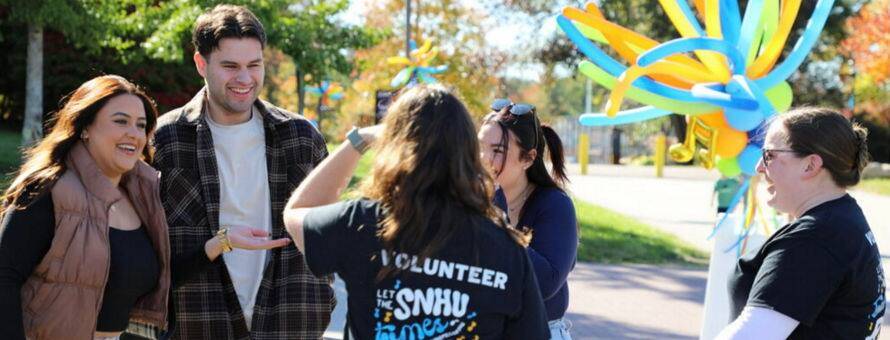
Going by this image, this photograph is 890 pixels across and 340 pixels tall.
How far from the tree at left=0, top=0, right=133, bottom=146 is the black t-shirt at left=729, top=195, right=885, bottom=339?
389 inches

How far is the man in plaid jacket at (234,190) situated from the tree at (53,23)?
27.3ft

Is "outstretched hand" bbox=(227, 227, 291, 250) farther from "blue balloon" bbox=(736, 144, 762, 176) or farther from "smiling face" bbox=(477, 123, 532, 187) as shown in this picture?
"blue balloon" bbox=(736, 144, 762, 176)

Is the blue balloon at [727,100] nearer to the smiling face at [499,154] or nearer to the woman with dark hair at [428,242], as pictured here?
the smiling face at [499,154]

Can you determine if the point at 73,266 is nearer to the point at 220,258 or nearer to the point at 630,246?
the point at 220,258

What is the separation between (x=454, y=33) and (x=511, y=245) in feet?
87.8

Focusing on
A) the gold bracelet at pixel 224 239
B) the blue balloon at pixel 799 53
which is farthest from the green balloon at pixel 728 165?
the gold bracelet at pixel 224 239

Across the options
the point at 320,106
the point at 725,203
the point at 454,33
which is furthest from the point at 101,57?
the point at 725,203

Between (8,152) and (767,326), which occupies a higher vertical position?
(767,326)

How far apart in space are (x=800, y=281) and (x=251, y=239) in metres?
1.47

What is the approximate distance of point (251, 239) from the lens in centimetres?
287

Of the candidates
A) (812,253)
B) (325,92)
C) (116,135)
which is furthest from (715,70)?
(325,92)

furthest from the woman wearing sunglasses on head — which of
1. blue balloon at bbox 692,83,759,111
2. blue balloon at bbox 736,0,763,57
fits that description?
blue balloon at bbox 736,0,763,57

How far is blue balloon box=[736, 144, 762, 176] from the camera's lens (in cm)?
581

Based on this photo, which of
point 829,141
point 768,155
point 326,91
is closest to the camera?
point 829,141
